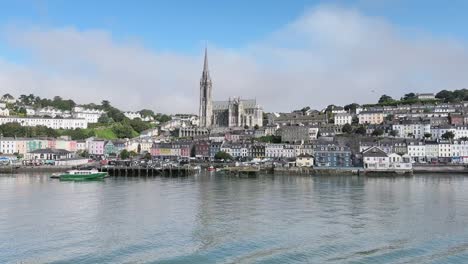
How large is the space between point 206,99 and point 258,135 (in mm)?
18567

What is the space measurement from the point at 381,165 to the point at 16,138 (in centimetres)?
4855

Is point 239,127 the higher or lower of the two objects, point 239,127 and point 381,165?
the higher

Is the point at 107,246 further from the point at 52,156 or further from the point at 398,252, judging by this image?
the point at 52,156

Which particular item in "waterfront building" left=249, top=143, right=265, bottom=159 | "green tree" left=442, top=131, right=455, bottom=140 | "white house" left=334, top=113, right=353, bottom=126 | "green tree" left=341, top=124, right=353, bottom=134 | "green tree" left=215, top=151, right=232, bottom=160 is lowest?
"green tree" left=215, top=151, right=232, bottom=160

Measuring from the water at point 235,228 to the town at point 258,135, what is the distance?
2655cm

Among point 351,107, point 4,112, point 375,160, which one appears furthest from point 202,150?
point 4,112

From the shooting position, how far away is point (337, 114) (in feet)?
292

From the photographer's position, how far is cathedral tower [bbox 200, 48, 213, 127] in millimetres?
100062

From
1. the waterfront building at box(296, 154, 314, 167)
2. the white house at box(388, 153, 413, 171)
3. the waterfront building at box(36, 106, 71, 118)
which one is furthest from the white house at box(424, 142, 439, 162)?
the waterfront building at box(36, 106, 71, 118)

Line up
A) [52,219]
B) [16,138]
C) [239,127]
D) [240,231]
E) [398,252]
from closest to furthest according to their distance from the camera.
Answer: [398,252] < [240,231] < [52,219] < [16,138] < [239,127]

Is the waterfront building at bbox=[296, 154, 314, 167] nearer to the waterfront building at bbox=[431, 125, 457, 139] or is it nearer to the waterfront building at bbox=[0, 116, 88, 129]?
the waterfront building at bbox=[431, 125, 457, 139]

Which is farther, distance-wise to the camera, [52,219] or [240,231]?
[52,219]

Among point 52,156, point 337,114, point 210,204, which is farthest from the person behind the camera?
point 337,114

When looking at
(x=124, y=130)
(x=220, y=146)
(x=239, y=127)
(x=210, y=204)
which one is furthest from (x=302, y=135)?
(x=210, y=204)
